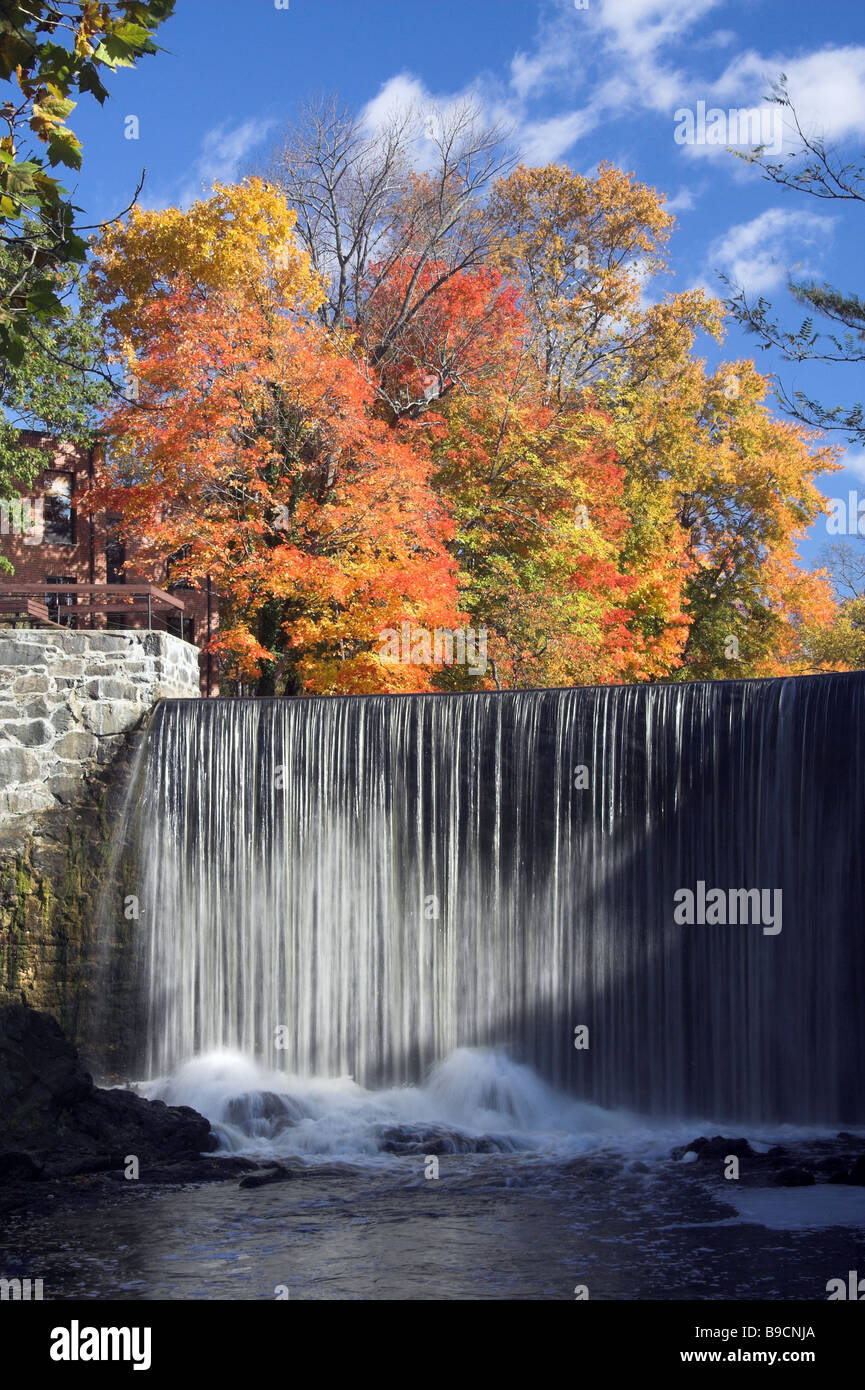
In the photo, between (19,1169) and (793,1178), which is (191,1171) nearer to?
(19,1169)

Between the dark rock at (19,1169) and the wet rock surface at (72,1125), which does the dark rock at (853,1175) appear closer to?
the wet rock surface at (72,1125)

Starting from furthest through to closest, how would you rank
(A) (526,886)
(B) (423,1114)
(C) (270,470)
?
1. (C) (270,470)
2. (A) (526,886)
3. (B) (423,1114)

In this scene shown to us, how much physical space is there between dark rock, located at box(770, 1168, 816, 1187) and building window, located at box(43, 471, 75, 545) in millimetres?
26975

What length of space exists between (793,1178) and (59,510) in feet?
91.7


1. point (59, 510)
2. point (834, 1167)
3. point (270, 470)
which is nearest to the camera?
point (834, 1167)

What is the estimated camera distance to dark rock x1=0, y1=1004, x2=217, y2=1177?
1152 cm

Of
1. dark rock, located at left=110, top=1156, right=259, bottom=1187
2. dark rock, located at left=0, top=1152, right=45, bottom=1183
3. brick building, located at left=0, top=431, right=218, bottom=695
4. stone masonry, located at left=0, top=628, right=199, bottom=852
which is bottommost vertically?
dark rock, located at left=110, top=1156, right=259, bottom=1187

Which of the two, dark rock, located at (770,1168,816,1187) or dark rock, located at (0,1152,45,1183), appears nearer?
dark rock, located at (770,1168,816,1187)

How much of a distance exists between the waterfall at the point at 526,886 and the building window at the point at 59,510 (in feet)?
65.9

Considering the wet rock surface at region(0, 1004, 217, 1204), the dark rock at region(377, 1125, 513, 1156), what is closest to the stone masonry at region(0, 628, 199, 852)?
the wet rock surface at region(0, 1004, 217, 1204)

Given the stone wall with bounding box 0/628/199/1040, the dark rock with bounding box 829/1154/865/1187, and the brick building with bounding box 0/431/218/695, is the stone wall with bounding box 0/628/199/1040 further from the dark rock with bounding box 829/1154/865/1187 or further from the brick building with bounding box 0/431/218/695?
the brick building with bounding box 0/431/218/695

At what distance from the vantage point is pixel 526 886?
13844 mm

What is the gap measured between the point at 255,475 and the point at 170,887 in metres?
8.96

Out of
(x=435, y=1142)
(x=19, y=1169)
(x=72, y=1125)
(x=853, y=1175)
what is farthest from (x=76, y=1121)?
(x=853, y=1175)
